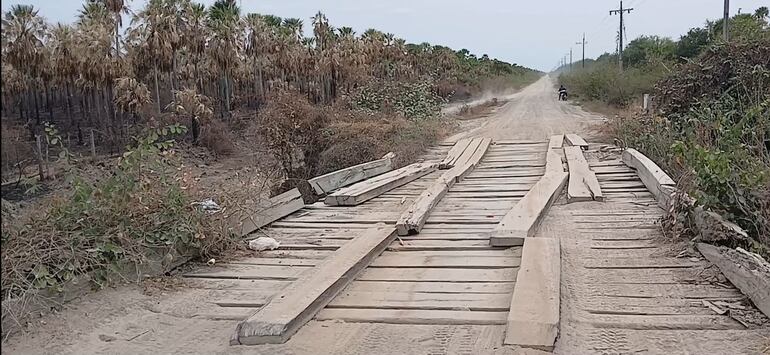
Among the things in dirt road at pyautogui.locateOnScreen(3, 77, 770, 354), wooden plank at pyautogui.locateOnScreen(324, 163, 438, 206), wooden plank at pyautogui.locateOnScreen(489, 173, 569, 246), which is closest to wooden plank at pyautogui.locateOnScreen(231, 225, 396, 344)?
dirt road at pyautogui.locateOnScreen(3, 77, 770, 354)

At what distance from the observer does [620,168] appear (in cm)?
982

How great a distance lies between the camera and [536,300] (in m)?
3.79

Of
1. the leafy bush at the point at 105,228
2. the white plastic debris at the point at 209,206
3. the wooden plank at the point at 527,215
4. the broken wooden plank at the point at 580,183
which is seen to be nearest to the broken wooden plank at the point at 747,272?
the wooden plank at the point at 527,215

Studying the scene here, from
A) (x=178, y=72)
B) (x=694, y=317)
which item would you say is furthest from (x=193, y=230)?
(x=178, y=72)

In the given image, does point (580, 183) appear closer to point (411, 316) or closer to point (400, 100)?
point (411, 316)

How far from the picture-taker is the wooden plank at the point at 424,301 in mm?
4004

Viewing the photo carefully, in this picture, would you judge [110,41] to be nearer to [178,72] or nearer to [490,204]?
[178,72]

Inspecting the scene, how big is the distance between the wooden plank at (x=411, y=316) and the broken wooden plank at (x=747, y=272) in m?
1.41

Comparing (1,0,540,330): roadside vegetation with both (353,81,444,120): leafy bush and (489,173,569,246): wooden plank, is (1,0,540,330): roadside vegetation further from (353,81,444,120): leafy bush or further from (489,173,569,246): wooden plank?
(489,173,569,246): wooden plank

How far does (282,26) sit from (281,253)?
3862 centimetres

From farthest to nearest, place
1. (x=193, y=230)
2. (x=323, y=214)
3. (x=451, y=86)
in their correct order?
(x=451, y=86) → (x=323, y=214) → (x=193, y=230)

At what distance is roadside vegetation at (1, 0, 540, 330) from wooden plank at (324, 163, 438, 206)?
1532 mm

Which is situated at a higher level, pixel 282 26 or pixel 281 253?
pixel 282 26

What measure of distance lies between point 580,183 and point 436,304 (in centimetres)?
470
